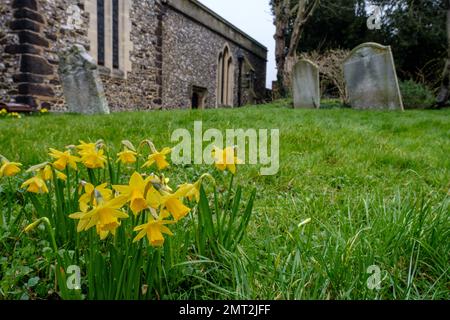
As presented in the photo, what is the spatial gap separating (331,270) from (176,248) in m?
0.54

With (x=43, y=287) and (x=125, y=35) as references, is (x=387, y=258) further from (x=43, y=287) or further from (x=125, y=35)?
(x=125, y=35)

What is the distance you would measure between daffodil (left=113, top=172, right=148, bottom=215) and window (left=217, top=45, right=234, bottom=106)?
58.2 feet

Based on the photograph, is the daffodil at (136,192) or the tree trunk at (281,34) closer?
the daffodil at (136,192)

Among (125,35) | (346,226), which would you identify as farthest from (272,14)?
(346,226)

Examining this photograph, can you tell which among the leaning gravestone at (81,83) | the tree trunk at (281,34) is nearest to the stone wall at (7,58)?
the leaning gravestone at (81,83)

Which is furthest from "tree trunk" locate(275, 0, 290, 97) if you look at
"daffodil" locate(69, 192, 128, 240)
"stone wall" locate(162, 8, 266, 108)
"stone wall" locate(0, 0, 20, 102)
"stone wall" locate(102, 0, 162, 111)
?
"daffodil" locate(69, 192, 128, 240)

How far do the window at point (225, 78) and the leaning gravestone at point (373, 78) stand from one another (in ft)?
34.9

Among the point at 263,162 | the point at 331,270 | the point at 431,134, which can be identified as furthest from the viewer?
the point at 431,134

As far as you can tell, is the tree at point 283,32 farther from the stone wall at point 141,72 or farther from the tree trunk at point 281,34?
the stone wall at point 141,72

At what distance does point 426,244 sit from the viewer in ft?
4.26

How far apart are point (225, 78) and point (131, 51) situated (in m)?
8.29

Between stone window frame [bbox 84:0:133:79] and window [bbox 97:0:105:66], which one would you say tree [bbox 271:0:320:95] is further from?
window [bbox 97:0:105:66]

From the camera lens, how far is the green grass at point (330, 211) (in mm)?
1171
